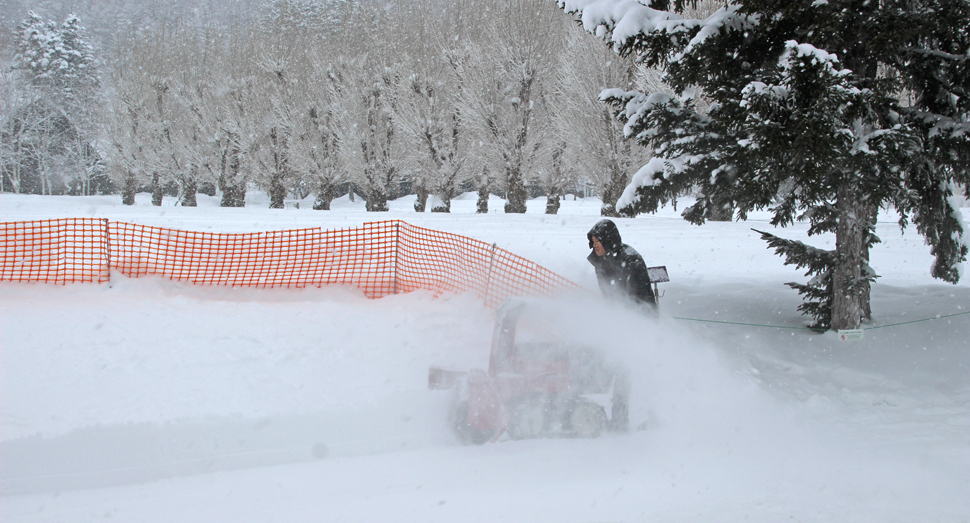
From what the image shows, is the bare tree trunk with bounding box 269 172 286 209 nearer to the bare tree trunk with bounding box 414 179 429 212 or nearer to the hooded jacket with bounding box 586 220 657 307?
the bare tree trunk with bounding box 414 179 429 212

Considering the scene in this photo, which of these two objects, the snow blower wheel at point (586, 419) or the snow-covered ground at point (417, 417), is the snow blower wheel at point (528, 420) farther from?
the snow blower wheel at point (586, 419)

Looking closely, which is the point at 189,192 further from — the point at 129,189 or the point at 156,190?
the point at 129,189

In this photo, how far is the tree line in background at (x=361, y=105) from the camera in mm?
23953

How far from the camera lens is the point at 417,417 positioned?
15.9 ft

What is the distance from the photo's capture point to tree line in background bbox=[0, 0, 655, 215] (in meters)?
24.0

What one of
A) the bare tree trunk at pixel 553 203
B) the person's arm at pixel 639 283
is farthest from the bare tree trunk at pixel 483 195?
the person's arm at pixel 639 283

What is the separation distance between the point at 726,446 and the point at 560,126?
21302mm

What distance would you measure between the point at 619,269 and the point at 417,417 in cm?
220

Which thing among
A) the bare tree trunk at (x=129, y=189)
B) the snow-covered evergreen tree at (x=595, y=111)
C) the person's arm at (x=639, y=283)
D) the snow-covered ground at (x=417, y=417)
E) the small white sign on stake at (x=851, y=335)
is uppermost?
the snow-covered evergreen tree at (x=595, y=111)

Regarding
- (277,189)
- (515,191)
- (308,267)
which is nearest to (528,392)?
(308,267)

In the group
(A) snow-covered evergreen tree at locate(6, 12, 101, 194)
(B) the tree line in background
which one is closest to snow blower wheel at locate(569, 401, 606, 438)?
(B) the tree line in background

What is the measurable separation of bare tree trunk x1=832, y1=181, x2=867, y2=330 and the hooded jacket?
2895 mm

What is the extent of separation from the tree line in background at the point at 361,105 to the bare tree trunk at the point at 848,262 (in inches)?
421

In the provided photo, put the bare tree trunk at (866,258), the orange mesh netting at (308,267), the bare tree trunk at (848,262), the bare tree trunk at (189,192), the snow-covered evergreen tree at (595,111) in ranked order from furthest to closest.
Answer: the bare tree trunk at (189,192), the snow-covered evergreen tree at (595,111), the orange mesh netting at (308,267), the bare tree trunk at (866,258), the bare tree trunk at (848,262)
